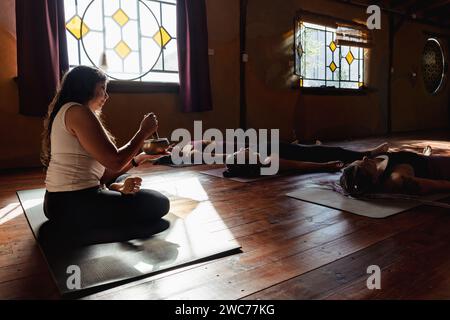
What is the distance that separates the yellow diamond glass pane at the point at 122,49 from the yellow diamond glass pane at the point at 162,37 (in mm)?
406

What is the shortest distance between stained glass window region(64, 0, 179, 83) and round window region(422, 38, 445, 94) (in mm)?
6305

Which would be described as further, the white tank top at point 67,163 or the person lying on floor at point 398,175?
the person lying on floor at point 398,175

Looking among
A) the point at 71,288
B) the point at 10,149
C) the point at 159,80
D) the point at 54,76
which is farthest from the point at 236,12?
the point at 71,288

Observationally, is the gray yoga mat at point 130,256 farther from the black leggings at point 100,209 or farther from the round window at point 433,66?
the round window at point 433,66

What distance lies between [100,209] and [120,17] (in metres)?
3.12

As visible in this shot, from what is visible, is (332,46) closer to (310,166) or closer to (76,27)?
(310,166)

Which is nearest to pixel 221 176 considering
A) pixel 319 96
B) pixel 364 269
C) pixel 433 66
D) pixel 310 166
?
pixel 310 166

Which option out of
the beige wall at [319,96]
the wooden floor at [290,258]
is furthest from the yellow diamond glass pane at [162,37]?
the wooden floor at [290,258]

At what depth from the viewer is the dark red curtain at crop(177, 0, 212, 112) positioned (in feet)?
Result: 15.1

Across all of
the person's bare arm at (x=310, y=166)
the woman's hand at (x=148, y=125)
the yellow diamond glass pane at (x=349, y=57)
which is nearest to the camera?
the woman's hand at (x=148, y=125)

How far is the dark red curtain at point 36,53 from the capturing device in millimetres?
3660

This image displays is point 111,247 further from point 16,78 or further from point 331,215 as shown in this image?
point 16,78

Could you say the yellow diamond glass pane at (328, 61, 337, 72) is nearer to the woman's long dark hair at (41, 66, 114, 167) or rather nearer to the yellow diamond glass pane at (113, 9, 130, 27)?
the yellow diamond glass pane at (113, 9, 130, 27)
